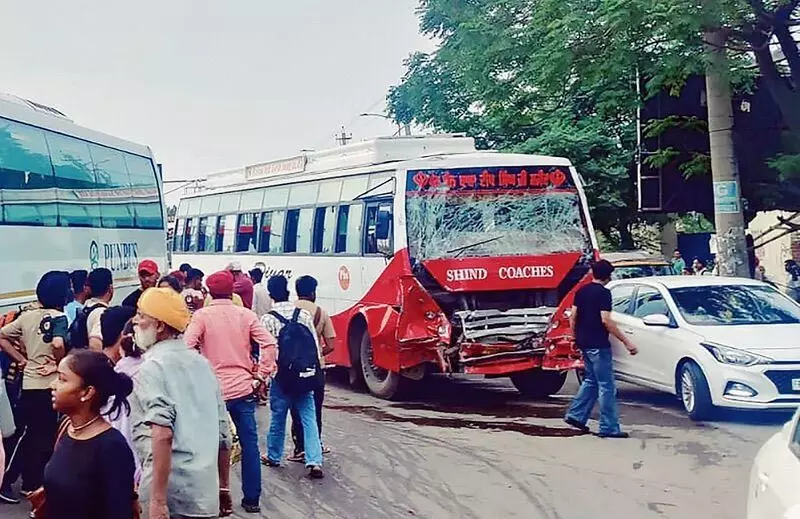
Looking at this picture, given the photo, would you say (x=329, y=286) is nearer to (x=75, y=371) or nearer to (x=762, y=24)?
(x=762, y=24)

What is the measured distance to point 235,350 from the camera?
6938 millimetres

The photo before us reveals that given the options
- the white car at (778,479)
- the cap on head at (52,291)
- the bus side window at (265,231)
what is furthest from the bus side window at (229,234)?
the white car at (778,479)

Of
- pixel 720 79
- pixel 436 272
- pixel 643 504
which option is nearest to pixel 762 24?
pixel 720 79

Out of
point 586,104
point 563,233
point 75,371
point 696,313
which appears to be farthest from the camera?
point 586,104

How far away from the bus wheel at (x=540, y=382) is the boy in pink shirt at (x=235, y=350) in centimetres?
674

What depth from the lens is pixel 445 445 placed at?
10156mm

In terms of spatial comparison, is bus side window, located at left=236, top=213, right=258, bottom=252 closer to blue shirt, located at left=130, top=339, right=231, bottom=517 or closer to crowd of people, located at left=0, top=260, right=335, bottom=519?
Answer: crowd of people, located at left=0, top=260, right=335, bottom=519

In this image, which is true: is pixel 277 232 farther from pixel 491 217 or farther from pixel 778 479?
pixel 778 479

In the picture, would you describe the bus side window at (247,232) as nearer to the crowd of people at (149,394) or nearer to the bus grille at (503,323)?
the bus grille at (503,323)

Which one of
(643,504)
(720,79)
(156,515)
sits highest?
(720,79)

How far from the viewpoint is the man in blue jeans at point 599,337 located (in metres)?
10.1

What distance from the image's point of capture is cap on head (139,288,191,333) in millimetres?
4730

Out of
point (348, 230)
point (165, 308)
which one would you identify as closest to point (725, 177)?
point (348, 230)

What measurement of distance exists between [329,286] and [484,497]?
744cm
